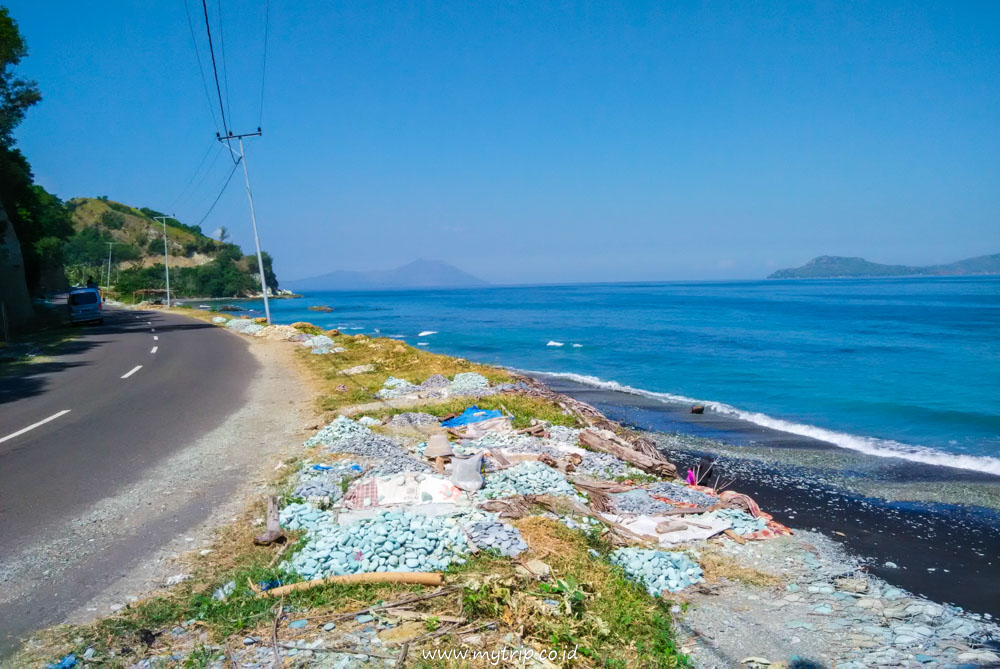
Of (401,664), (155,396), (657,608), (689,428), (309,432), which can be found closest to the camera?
(401,664)

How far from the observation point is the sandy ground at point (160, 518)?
5.93 meters

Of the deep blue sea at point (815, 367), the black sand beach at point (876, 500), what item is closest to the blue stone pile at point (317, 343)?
the deep blue sea at point (815, 367)

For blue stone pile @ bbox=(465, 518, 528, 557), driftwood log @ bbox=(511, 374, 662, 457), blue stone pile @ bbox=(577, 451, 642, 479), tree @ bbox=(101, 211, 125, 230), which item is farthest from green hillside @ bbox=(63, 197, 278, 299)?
blue stone pile @ bbox=(465, 518, 528, 557)

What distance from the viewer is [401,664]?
4.59m

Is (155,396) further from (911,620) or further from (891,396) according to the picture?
(891,396)

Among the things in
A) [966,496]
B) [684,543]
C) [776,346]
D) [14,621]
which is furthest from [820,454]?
[776,346]

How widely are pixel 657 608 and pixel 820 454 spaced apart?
12.7m

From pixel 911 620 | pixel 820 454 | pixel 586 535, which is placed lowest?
pixel 820 454

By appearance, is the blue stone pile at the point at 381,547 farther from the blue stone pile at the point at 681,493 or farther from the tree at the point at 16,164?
the tree at the point at 16,164

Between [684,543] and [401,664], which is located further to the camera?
[684,543]

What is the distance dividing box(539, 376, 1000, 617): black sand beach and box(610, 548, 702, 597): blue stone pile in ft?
11.3

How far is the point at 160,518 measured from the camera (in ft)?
24.8

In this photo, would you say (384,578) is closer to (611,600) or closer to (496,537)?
(496,537)

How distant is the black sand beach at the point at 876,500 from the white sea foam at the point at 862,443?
2.16 feet
